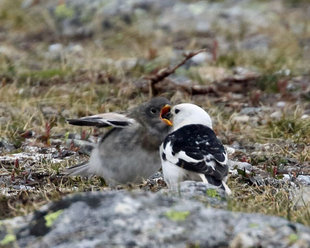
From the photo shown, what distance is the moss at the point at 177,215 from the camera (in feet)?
14.5

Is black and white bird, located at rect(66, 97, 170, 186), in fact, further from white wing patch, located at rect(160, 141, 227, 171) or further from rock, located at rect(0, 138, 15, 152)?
rock, located at rect(0, 138, 15, 152)

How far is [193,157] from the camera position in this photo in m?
6.01

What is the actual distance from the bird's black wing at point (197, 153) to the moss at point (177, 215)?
1.45m

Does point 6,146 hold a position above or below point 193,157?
below

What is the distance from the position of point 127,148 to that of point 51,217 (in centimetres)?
202

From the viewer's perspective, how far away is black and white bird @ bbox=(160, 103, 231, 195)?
5957mm

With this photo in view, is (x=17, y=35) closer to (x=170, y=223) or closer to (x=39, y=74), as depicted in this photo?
(x=39, y=74)

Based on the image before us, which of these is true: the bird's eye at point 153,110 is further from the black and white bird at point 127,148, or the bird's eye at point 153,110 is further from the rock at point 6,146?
the rock at point 6,146

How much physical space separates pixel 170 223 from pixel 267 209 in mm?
1243

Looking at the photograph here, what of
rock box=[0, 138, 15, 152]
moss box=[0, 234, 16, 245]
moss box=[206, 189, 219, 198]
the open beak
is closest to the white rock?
the open beak

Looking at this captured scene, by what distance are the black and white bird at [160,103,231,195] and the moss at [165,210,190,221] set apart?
1.32 metres

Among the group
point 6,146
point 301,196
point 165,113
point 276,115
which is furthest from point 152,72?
point 301,196

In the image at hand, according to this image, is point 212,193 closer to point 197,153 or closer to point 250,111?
point 197,153

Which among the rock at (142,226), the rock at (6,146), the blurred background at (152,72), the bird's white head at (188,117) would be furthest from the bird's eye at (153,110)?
the rock at (142,226)
